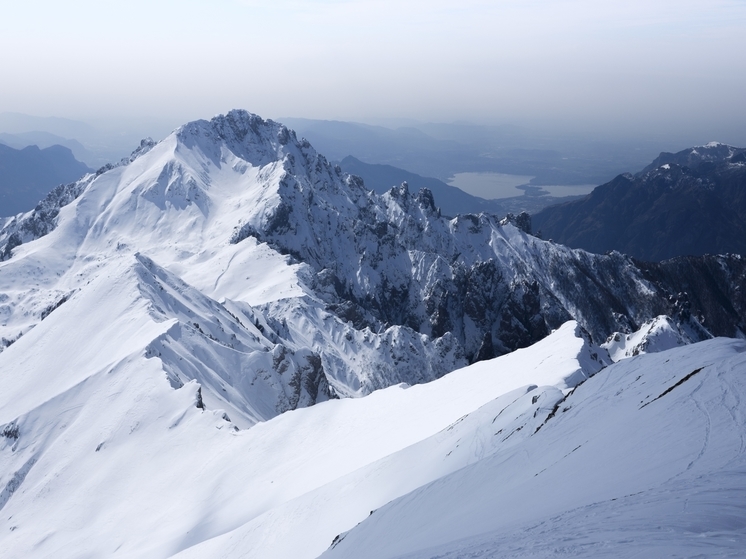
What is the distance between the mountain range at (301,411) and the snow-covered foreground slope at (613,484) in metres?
0.10

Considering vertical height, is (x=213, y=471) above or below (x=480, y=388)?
below

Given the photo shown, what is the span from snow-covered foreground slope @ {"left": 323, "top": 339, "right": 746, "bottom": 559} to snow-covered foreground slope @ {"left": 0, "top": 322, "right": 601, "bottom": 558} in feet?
12.1

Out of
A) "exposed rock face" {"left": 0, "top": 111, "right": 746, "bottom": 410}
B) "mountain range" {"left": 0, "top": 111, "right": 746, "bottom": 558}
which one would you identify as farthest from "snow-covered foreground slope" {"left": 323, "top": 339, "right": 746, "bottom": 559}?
"exposed rock face" {"left": 0, "top": 111, "right": 746, "bottom": 410}

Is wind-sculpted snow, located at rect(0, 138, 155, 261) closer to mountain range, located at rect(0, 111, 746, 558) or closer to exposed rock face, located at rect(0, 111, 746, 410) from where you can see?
exposed rock face, located at rect(0, 111, 746, 410)

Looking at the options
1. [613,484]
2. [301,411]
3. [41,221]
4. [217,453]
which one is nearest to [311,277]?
[301,411]

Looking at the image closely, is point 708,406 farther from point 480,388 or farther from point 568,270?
point 568,270

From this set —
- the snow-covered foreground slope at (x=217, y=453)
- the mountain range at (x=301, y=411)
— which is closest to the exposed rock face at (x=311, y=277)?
the mountain range at (x=301, y=411)

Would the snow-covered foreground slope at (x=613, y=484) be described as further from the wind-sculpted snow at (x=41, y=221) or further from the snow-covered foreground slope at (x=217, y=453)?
the wind-sculpted snow at (x=41, y=221)

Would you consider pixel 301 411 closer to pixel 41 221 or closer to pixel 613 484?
pixel 613 484

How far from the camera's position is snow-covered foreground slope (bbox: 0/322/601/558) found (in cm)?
3027

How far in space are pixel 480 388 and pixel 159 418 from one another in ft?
97.0

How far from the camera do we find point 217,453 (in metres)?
47.8

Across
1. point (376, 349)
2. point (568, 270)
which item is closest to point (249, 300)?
point (376, 349)

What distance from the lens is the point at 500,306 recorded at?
145 m
